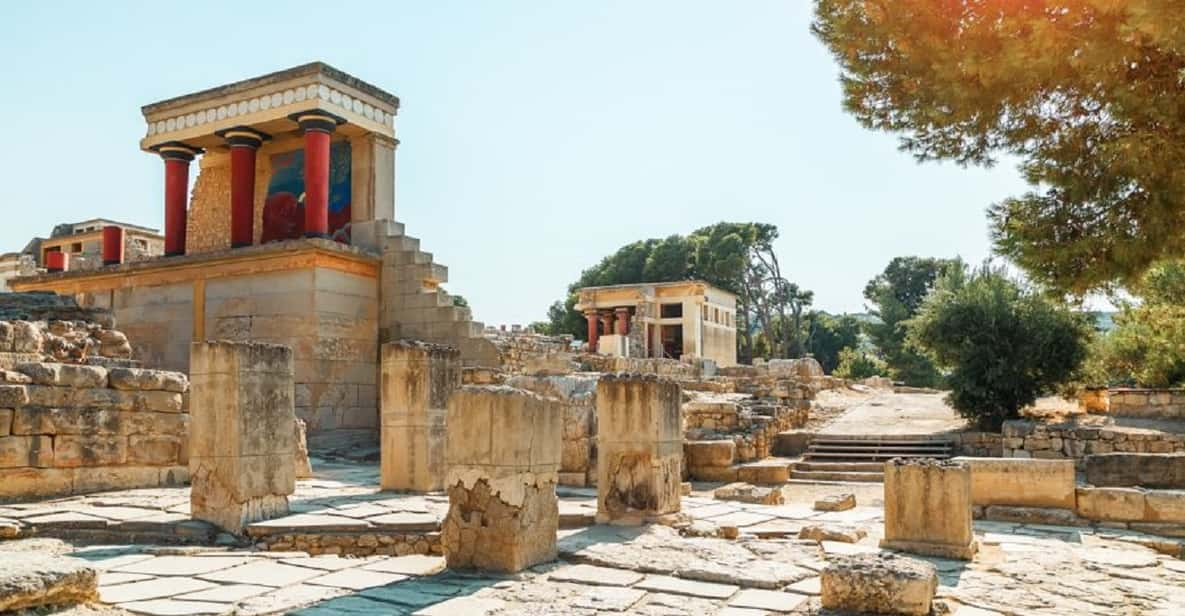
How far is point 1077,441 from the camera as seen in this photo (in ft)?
46.9

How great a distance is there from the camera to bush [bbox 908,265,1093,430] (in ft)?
52.2

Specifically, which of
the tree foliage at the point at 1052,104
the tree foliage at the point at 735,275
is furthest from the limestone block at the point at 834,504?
the tree foliage at the point at 735,275

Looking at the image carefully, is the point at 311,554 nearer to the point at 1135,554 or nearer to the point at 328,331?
the point at 1135,554

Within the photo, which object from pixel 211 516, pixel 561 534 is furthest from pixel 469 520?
pixel 211 516

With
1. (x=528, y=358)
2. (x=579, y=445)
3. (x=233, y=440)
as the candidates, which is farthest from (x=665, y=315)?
(x=233, y=440)

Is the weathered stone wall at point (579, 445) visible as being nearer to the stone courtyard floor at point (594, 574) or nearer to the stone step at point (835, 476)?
the stone courtyard floor at point (594, 574)

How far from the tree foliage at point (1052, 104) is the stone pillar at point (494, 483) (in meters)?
3.66

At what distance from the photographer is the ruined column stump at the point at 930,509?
7117mm

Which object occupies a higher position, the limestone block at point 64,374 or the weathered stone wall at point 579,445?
the limestone block at point 64,374

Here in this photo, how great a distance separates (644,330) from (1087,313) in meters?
23.6

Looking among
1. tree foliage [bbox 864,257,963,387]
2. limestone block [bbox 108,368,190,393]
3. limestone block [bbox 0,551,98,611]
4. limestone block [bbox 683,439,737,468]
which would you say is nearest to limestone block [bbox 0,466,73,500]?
limestone block [bbox 108,368,190,393]

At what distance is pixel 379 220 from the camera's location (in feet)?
55.7

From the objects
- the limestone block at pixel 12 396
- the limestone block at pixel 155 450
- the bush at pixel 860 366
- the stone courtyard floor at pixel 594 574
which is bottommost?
the stone courtyard floor at pixel 594 574

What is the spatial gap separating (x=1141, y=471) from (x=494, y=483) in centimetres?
904
